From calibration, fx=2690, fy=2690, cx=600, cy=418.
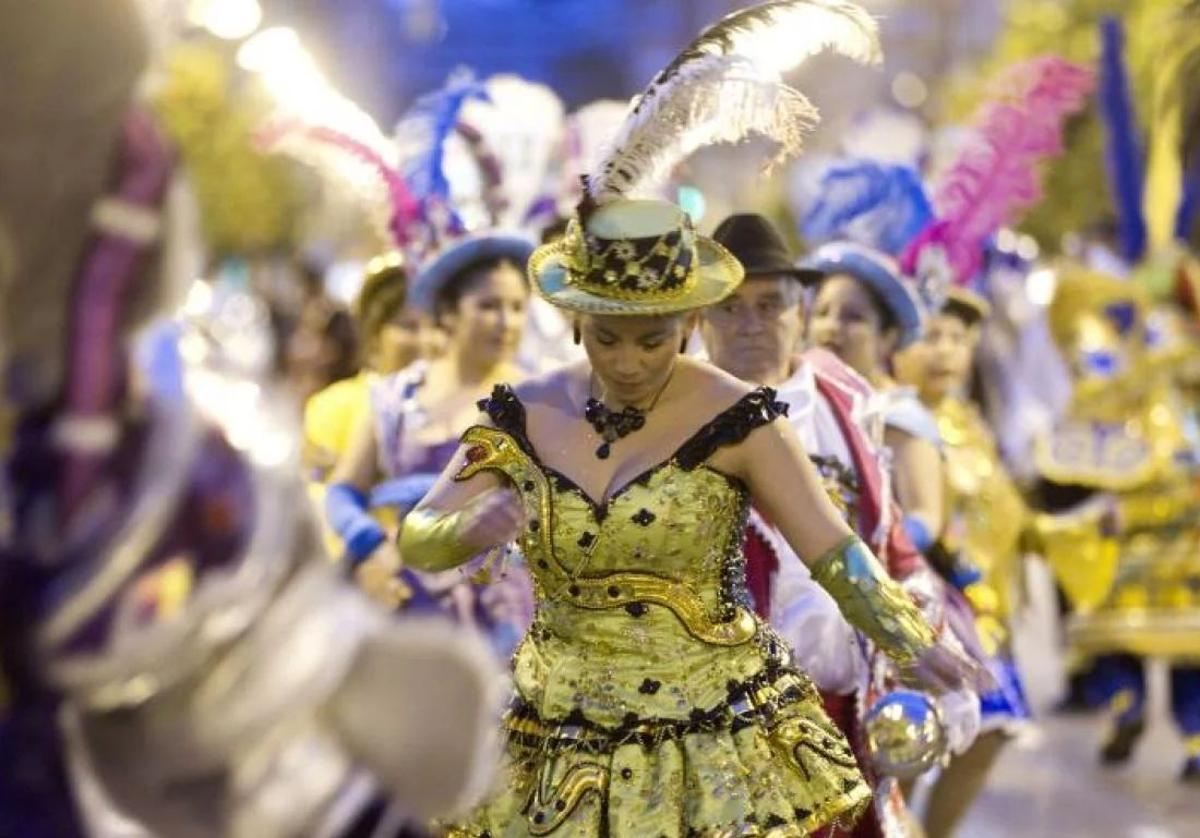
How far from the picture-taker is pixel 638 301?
473 centimetres

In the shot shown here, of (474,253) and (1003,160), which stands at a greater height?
(474,253)

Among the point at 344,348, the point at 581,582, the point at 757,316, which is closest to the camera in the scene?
the point at 581,582

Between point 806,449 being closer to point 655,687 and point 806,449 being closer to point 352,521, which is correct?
point 655,687

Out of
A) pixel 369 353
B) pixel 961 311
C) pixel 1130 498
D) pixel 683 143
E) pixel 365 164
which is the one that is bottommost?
pixel 1130 498

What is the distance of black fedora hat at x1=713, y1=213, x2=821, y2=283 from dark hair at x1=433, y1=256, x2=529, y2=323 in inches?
59.9

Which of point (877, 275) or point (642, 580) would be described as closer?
point (642, 580)

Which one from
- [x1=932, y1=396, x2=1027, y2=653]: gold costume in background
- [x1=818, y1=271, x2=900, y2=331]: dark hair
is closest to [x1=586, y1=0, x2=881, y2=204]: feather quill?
[x1=818, y1=271, x2=900, y2=331]: dark hair

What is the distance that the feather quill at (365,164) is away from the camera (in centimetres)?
838

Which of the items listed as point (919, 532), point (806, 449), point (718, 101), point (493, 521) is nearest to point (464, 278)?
point (919, 532)

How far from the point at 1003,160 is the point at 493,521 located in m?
4.74

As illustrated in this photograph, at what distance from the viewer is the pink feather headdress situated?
875 cm

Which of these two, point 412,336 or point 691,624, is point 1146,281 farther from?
point 691,624

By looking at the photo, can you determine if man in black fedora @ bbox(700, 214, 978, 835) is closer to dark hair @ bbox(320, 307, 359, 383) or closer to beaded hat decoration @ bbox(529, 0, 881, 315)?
beaded hat decoration @ bbox(529, 0, 881, 315)

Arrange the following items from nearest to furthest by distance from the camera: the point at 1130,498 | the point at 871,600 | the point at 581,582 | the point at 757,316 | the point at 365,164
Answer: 1. the point at 871,600
2. the point at 581,582
3. the point at 757,316
4. the point at 365,164
5. the point at 1130,498
